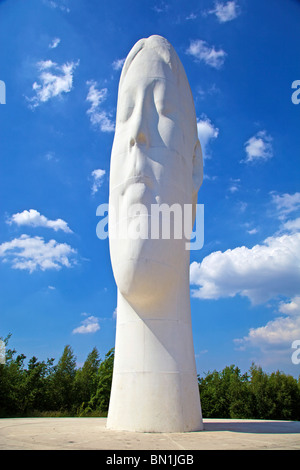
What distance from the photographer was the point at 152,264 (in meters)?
9.91

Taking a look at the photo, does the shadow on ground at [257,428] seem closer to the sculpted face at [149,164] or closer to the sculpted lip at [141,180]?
the sculpted face at [149,164]

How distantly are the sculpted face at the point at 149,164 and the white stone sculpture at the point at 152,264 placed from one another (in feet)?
0.09

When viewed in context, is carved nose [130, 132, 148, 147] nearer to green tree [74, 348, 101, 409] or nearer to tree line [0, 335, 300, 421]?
tree line [0, 335, 300, 421]

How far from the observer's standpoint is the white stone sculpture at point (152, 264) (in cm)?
948

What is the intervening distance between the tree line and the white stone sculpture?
53.2 ft

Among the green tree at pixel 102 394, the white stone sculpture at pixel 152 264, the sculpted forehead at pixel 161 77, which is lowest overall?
the green tree at pixel 102 394

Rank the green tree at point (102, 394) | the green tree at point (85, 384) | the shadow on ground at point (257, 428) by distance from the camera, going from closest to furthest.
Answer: the shadow on ground at point (257, 428), the green tree at point (102, 394), the green tree at point (85, 384)

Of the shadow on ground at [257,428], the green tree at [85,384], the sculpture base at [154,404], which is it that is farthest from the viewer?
the green tree at [85,384]

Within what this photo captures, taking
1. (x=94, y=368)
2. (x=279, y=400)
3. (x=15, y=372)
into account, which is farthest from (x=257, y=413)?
(x=15, y=372)

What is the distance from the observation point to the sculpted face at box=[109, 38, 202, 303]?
9992 mm

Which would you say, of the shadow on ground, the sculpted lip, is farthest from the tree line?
the sculpted lip

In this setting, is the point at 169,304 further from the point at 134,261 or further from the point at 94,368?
the point at 94,368

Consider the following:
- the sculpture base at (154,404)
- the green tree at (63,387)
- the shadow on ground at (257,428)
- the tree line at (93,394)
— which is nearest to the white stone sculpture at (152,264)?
the sculpture base at (154,404)
